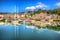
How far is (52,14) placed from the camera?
2.16 m

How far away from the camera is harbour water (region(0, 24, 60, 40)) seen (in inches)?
84.0

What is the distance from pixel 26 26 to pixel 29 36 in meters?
0.19

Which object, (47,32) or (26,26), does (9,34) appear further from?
(47,32)

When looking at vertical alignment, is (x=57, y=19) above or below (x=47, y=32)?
above

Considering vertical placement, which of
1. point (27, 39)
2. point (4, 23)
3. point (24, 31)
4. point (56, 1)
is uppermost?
point (56, 1)

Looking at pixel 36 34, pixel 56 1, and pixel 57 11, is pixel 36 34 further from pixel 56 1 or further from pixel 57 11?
pixel 56 1

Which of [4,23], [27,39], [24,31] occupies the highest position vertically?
[4,23]

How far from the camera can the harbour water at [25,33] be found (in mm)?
2135

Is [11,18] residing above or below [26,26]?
above

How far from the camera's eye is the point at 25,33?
217 cm

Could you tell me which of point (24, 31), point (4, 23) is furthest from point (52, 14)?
point (4, 23)

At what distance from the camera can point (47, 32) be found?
7.00 ft

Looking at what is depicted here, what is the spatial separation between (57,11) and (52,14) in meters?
0.10

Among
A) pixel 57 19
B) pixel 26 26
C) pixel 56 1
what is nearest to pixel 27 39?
pixel 26 26
